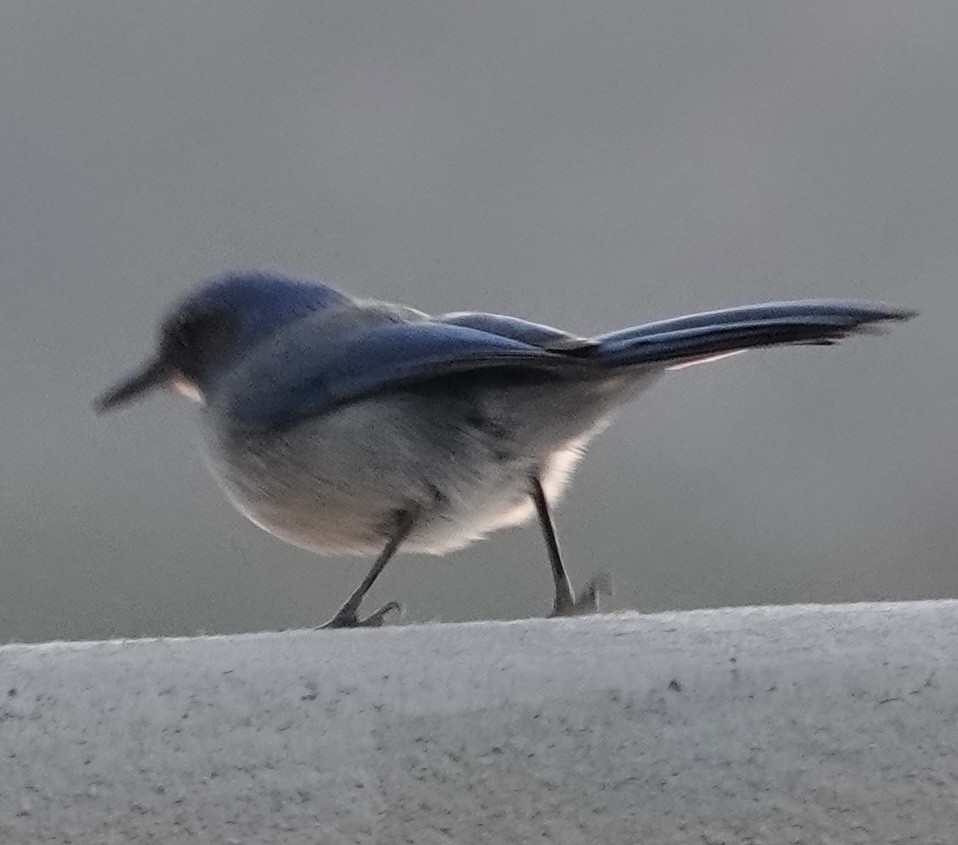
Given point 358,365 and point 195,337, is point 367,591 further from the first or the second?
point 195,337

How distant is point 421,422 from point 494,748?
0.50 metres

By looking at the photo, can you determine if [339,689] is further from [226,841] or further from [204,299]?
[204,299]

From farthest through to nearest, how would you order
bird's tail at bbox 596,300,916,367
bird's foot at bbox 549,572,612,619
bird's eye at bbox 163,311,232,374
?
bird's eye at bbox 163,311,232,374
bird's foot at bbox 549,572,612,619
bird's tail at bbox 596,300,916,367

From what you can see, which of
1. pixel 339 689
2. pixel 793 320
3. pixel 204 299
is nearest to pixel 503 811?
pixel 339 689

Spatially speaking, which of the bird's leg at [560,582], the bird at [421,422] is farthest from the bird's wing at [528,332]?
the bird's leg at [560,582]

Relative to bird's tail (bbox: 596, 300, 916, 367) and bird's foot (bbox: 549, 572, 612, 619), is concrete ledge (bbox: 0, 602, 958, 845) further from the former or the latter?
bird's foot (bbox: 549, 572, 612, 619)

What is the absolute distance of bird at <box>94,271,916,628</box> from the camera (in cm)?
121

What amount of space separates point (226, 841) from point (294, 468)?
54 cm

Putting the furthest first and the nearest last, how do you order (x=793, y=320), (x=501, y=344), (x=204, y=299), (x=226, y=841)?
(x=204, y=299) → (x=501, y=344) → (x=793, y=320) → (x=226, y=841)

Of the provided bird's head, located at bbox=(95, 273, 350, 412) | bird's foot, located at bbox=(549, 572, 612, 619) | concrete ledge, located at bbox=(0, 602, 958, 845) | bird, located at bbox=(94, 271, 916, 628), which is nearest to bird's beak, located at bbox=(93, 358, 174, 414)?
bird's head, located at bbox=(95, 273, 350, 412)

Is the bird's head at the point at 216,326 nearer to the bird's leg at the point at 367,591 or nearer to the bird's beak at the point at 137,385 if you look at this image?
the bird's beak at the point at 137,385

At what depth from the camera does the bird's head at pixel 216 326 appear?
1436 millimetres

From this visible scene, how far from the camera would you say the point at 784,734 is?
78 cm

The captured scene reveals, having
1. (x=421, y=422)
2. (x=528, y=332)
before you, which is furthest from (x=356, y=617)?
(x=528, y=332)
